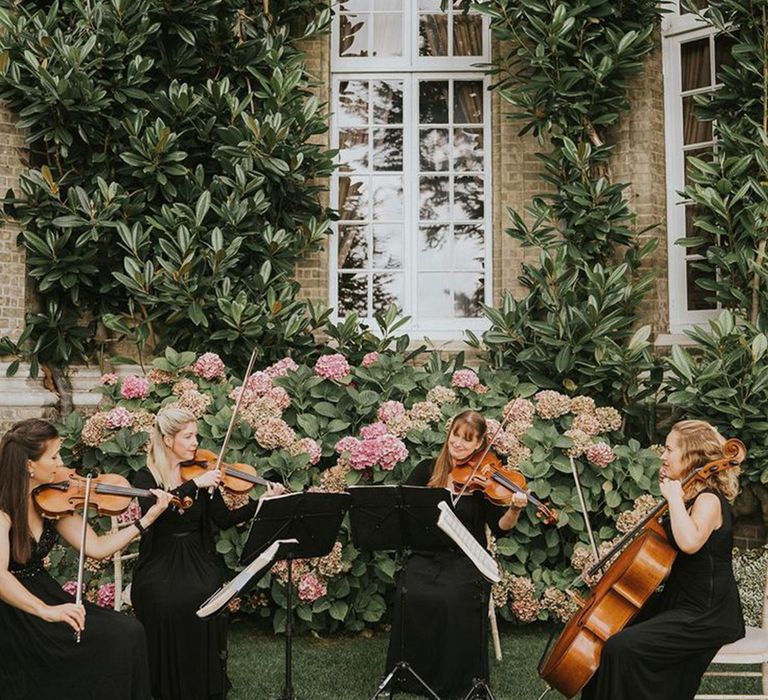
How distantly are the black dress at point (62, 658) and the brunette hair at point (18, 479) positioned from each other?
0.12 m

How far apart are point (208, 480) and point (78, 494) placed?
0.78 m

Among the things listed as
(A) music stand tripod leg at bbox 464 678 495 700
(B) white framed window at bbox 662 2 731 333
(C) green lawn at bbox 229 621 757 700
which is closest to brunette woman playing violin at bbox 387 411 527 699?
(A) music stand tripod leg at bbox 464 678 495 700

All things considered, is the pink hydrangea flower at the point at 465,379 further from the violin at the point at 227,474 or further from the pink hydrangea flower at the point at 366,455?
the violin at the point at 227,474

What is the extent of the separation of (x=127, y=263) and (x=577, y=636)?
530 cm

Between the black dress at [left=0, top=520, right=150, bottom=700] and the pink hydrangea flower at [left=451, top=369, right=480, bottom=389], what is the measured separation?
3721 millimetres

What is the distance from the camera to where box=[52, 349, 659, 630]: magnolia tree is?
672 centimetres

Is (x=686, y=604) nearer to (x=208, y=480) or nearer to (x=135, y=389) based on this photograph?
(x=208, y=480)

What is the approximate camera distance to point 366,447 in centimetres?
659

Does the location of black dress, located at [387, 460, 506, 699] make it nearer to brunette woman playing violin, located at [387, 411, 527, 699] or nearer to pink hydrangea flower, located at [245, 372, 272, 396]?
brunette woman playing violin, located at [387, 411, 527, 699]

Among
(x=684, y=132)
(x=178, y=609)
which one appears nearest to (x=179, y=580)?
(x=178, y=609)

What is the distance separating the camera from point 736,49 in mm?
8047

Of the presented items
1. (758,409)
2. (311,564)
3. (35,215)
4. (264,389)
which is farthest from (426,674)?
(35,215)

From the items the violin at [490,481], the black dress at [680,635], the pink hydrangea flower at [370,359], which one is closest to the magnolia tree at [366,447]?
the pink hydrangea flower at [370,359]

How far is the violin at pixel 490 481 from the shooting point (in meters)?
5.28
